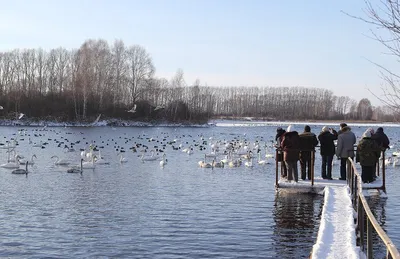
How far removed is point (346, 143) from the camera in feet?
51.5

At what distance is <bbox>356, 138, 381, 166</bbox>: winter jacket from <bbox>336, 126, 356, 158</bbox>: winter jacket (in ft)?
0.84

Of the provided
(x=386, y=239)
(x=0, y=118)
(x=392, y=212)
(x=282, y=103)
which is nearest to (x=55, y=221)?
(x=392, y=212)

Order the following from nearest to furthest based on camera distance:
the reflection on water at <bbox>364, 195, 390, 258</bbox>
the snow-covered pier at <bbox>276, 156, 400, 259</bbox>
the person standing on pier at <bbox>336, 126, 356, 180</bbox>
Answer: the snow-covered pier at <bbox>276, 156, 400, 259</bbox> → the reflection on water at <bbox>364, 195, 390, 258</bbox> → the person standing on pier at <bbox>336, 126, 356, 180</bbox>

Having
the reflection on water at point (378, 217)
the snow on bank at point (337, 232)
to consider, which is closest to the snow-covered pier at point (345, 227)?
the snow on bank at point (337, 232)

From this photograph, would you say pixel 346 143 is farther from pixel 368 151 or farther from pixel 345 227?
pixel 345 227

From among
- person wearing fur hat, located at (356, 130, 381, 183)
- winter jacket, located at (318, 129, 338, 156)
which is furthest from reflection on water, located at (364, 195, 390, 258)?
winter jacket, located at (318, 129, 338, 156)

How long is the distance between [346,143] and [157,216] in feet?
19.7

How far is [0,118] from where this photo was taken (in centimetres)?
7688

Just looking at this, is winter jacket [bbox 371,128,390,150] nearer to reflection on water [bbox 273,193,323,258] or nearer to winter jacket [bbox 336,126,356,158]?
winter jacket [bbox 336,126,356,158]

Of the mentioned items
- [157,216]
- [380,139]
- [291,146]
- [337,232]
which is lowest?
[157,216]

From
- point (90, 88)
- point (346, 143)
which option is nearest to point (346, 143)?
point (346, 143)

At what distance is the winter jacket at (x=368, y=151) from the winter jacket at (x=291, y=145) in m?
1.78

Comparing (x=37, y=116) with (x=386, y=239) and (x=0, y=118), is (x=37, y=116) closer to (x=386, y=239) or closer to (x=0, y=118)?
(x=0, y=118)

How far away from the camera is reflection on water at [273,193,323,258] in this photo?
10.7 m
